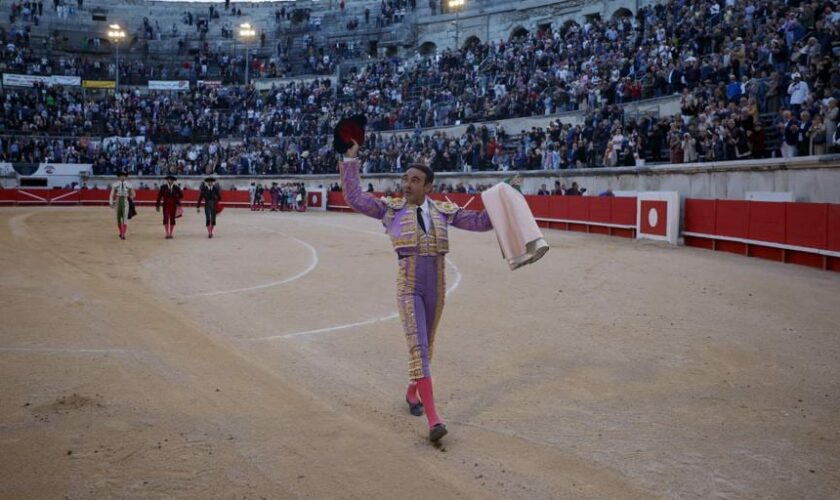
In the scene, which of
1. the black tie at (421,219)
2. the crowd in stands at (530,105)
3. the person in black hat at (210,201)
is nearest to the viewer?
the black tie at (421,219)

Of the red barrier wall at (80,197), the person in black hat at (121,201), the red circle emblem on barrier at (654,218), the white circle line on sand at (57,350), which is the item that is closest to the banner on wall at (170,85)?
the red barrier wall at (80,197)

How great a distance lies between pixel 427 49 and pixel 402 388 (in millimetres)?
43523

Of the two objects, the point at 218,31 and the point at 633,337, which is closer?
the point at 633,337

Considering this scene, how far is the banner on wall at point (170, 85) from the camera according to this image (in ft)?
160

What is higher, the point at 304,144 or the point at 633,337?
the point at 304,144

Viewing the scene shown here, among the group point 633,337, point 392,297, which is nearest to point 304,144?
point 392,297

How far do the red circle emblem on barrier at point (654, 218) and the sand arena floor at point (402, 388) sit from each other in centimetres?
671

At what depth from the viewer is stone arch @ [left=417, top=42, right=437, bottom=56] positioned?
46156 mm

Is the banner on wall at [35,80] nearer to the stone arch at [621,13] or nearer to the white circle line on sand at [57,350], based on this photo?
the stone arch at [621,13]

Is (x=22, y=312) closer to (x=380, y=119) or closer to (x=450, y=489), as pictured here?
(x=450, y=489)

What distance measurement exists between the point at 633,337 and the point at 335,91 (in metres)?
37.2

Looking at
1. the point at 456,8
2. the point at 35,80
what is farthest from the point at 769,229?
the point at 35,80

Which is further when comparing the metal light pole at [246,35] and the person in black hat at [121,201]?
the metal light pole at [246,35]

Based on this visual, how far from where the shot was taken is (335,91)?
42.3m
